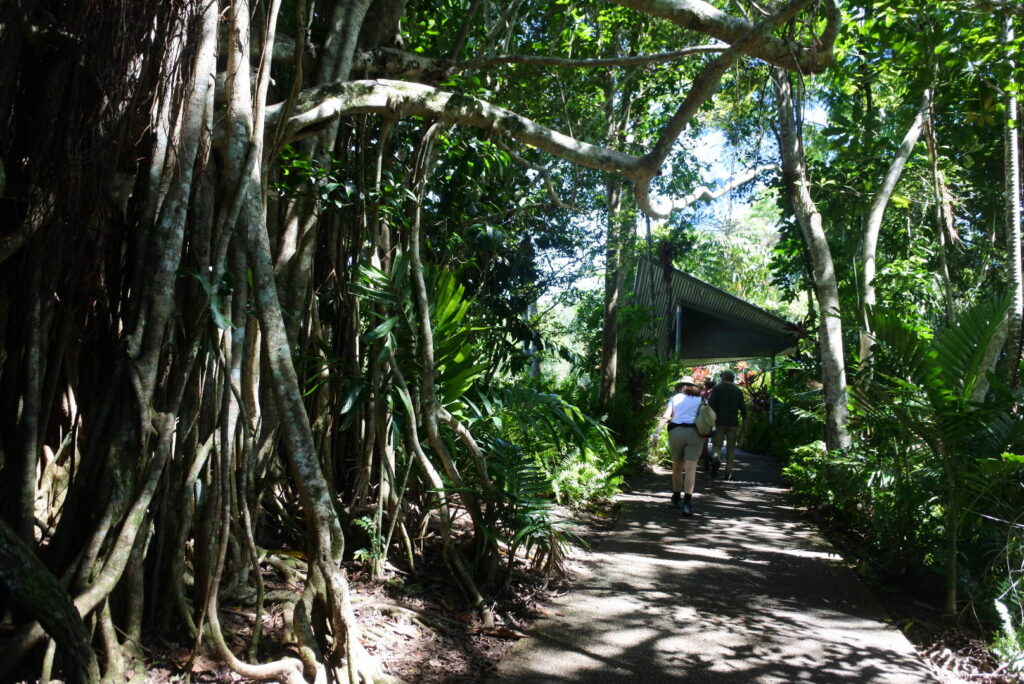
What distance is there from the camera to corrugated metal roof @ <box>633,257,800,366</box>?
659 inches

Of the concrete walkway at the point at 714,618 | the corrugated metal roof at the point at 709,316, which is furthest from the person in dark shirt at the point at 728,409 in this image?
the concrete walkway at the point at 714,618

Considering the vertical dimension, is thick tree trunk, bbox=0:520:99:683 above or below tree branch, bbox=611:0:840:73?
below

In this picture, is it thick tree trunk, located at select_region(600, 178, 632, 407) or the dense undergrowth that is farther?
thick tree trunk, located at select_region(600, 178, 632, 407)

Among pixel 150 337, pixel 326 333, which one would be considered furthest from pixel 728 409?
pixel 150 337

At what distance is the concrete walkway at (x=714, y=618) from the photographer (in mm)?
4148

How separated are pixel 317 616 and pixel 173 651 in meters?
0.59

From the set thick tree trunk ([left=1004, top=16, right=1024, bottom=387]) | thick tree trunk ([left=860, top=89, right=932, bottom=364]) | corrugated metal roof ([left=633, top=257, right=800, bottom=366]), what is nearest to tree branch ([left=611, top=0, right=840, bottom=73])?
thick tree trunk ([left=1004, top=16, right=1024, bottom=387])

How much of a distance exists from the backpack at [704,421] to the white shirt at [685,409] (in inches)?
2.2

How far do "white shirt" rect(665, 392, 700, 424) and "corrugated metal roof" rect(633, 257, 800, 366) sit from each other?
21.6ft

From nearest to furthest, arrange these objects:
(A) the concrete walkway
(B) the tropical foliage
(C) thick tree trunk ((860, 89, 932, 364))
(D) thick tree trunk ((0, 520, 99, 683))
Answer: (D) thick tree trunk ((0, 520, 99, 683)), (B) the tropical foliage, (A) the concrete walkway, (C) thick tree trunk ((860, 89, 932, 364))

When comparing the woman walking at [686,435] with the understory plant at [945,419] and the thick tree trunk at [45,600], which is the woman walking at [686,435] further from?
the thick tree trunk at [45,600]

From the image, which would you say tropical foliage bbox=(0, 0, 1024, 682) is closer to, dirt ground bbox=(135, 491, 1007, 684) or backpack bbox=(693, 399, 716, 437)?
dirt ground bbox=(135, 491, 1007, 684)

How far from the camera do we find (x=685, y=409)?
8.55m

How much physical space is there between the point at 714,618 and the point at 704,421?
3688 mm
